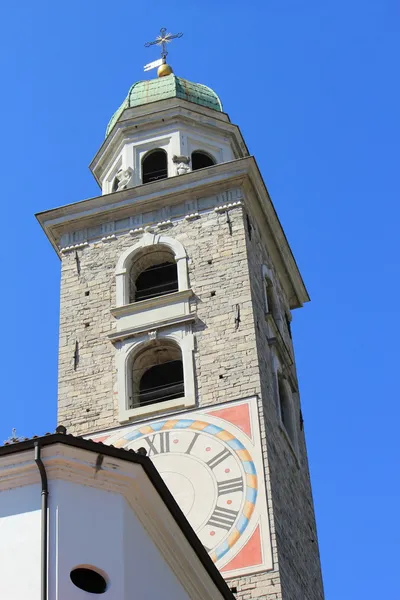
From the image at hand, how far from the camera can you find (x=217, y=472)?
21.6 m

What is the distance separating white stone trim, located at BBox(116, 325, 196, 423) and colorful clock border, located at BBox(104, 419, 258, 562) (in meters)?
0.31

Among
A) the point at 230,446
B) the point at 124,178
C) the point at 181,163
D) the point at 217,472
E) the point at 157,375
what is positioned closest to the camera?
the point at 217,472

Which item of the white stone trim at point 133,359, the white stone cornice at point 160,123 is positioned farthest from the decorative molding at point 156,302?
the white stone cornice at point 160,123

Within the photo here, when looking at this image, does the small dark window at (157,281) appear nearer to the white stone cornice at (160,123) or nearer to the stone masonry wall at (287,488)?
the stone masonry wall at (287,488)

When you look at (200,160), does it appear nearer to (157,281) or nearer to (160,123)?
(160,123)

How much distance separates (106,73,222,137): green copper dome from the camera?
1152 inches

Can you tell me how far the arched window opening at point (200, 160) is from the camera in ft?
92.3

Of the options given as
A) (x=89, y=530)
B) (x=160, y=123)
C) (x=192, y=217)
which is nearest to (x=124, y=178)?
(x=160, y=123)

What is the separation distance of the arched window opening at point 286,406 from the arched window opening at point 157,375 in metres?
1.96

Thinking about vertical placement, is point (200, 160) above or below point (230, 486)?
above

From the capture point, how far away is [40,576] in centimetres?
1196

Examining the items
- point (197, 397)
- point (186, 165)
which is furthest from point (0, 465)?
point (186, 165)

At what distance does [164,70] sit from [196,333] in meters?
9.32

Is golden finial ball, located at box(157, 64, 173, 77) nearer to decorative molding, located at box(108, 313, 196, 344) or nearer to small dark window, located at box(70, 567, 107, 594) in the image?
decorative molding, located at box(108, 313, 196, 344)
